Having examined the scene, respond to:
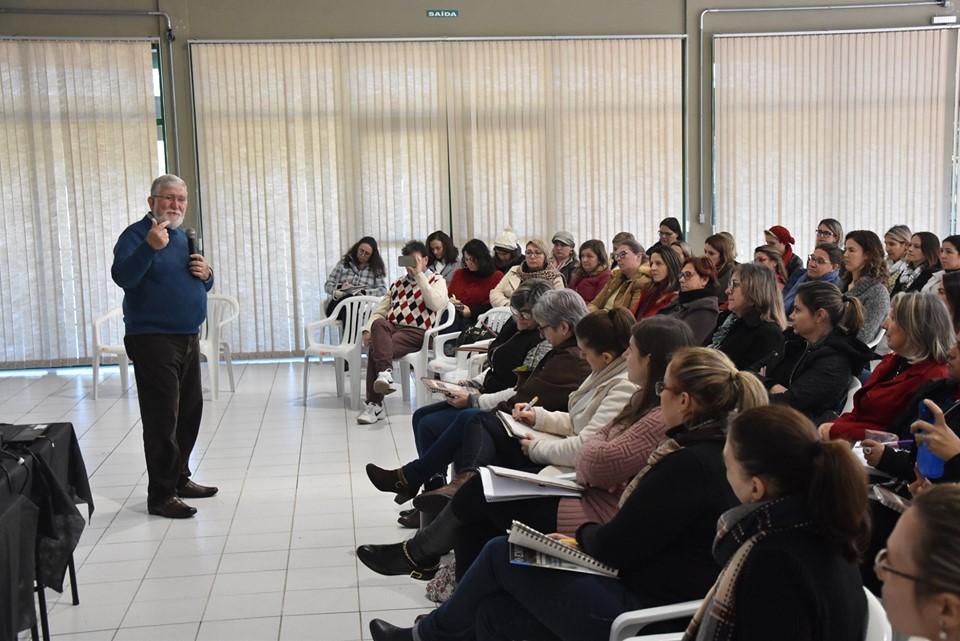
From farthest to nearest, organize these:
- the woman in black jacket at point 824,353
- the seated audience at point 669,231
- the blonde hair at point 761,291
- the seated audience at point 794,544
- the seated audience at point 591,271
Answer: the seated audience at point 669,231 < the seated audience at point 591,271 < the blonde hair at point 761,291 < the woman in black jacket at point 824,353 < the seated audience at point 794,544

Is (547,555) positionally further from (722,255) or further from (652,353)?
(722,255)

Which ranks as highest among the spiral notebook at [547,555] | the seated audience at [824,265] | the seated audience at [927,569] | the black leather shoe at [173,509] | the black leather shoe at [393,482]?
the seated audience at [824,265]

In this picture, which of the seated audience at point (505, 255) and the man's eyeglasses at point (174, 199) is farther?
the seated audience at point (505, 255)

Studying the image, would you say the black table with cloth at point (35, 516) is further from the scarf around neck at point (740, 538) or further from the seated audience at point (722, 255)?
the seated audience at point (722, 255)

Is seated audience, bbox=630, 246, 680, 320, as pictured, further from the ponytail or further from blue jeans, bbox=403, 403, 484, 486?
the ponytail

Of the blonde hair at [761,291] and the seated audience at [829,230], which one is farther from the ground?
the seated audience at [829,230]

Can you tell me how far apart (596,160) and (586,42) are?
1.10 metres

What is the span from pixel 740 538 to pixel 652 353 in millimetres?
1111

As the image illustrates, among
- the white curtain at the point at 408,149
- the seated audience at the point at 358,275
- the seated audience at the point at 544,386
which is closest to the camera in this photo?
the seated audience at the point at 544,386

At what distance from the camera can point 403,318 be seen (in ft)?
23.1

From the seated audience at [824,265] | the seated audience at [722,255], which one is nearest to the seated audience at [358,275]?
the seated audience at [722,255]

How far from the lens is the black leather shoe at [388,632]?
2.71 meters

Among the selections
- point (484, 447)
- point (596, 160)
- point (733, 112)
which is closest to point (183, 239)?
point (484, 447)

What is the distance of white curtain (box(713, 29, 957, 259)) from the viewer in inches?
375
